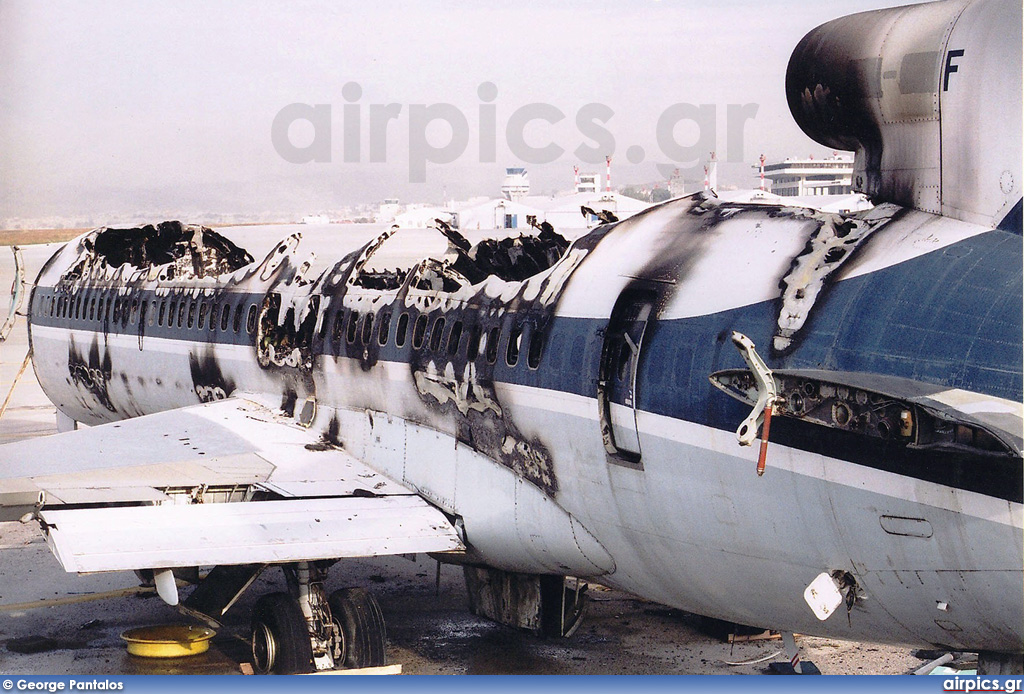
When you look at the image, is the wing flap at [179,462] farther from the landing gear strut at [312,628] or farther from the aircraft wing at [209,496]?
the landing gear strut at [312,628]

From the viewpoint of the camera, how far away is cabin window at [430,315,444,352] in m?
13.2

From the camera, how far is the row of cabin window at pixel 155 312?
17359 mm

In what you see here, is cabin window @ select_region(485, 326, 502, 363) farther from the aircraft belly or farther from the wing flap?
the wing flap

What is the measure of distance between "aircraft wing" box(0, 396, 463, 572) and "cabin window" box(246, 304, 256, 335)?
3.55 feet

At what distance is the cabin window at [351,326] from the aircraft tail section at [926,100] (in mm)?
6558

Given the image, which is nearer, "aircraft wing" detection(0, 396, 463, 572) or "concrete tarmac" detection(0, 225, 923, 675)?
"aircraft wing" detection(0, 396, 463, 572)

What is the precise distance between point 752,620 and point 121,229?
16723mm

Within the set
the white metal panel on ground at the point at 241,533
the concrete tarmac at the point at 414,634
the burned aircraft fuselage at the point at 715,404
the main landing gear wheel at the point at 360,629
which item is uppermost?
the burned aircraft fuselage at the point at 715,404

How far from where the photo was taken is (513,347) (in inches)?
472

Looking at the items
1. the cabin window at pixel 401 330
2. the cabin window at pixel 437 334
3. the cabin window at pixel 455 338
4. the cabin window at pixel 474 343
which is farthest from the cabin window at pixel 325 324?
the cabin window at pixel 474 343

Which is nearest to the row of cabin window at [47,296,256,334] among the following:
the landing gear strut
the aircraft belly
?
the landing gear strut

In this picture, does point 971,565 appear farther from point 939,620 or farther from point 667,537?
point 667,537

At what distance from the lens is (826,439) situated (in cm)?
880

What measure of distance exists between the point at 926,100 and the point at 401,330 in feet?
22.2
